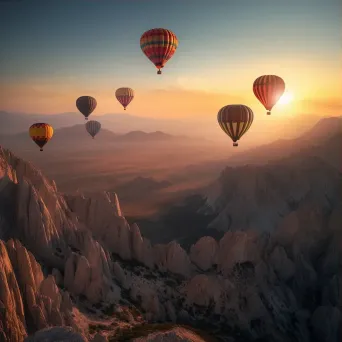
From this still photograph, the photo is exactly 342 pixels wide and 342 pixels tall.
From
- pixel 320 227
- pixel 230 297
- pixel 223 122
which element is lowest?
pixel 230 297

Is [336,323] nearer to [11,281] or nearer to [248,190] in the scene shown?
[11,281]

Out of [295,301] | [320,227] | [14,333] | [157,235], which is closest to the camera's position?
[14,333]

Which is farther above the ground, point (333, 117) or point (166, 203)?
point (333, 117)

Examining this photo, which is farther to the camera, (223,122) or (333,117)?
(333,117)

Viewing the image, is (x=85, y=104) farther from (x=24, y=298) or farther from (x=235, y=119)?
(x=24, y=298)

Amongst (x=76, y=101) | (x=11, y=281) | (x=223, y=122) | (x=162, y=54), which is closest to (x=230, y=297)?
(x=223, y=122)

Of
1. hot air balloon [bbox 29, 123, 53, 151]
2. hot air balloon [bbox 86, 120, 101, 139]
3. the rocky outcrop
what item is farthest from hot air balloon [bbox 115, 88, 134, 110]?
the rocky outcrop

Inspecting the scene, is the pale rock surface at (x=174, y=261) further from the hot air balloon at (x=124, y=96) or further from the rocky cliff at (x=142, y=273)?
the hot air balloon at (x=124, y=96)

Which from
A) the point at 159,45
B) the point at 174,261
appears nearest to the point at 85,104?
the point at 159,45
